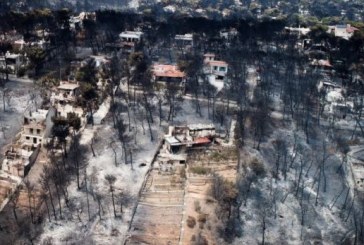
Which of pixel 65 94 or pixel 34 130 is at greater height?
pixel 65 94

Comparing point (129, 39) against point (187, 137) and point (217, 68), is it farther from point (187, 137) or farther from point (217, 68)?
point (187, 137)

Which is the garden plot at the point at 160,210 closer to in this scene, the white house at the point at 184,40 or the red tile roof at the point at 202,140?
the red tile roof at the point at 202,140

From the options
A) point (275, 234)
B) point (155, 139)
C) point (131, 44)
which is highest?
point (131, 44)

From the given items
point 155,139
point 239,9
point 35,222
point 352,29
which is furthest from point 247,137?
point 239,9

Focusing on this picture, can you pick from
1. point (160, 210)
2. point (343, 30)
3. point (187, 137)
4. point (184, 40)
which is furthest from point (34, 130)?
point (343, 30)

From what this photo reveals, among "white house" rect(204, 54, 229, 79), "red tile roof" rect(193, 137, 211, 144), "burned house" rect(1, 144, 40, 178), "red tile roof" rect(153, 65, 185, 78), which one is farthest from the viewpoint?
"white house" rect(204, 54, 229, 79)

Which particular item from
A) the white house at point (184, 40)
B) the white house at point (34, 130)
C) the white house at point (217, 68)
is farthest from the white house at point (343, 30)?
the white house at point (34, 130)

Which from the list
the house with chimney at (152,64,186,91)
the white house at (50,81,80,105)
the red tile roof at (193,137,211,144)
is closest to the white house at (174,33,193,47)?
the house with chimney at (152,64,186,91)

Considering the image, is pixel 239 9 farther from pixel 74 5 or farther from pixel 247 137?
pixel 247 137

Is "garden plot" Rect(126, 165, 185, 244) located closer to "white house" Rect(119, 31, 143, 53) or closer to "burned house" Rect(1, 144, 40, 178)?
"burned house" Rect(1, 144, 40, 178)

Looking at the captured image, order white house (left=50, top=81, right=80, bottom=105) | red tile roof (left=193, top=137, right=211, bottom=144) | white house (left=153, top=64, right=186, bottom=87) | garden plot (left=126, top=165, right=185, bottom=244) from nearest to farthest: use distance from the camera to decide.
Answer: garden plot (left=126, top=165, right=185, bottom=244) < red tile roof (left=193, top=137, right=211, bottom=144) < white house (left=50, top=81, right=80, bottom=105) < white house (left=153, top=64, right=186, bottom=87)

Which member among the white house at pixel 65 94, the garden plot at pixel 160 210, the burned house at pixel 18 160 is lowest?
the garden plot at pixel 160 210
